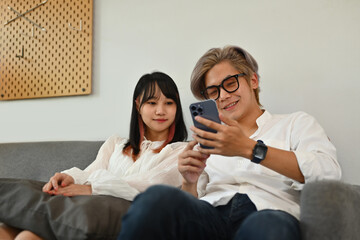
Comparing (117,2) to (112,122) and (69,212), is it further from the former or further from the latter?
(69,212)

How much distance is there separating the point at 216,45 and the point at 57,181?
98cm

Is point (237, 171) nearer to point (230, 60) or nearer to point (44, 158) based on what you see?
point (230, 60)

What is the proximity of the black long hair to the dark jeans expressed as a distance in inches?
28.3

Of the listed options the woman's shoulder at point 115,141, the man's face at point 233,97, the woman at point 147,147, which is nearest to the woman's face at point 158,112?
the woman at point 147,147

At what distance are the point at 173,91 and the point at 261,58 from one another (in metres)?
0.45

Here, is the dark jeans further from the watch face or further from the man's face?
the man's face

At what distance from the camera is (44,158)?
1.71 m

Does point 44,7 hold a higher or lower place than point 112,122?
higher

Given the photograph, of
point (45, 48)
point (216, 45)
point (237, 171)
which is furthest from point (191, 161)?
point (45, 48)

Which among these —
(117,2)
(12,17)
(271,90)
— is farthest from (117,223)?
(12,17)

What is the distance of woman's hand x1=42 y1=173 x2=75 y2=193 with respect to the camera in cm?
116

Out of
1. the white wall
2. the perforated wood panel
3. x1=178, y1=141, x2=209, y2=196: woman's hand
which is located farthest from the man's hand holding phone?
the perforated wood panel

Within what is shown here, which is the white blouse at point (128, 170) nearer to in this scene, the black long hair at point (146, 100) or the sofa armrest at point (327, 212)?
the black long hair at point (146, 100)

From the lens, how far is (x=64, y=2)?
6.55 ft
